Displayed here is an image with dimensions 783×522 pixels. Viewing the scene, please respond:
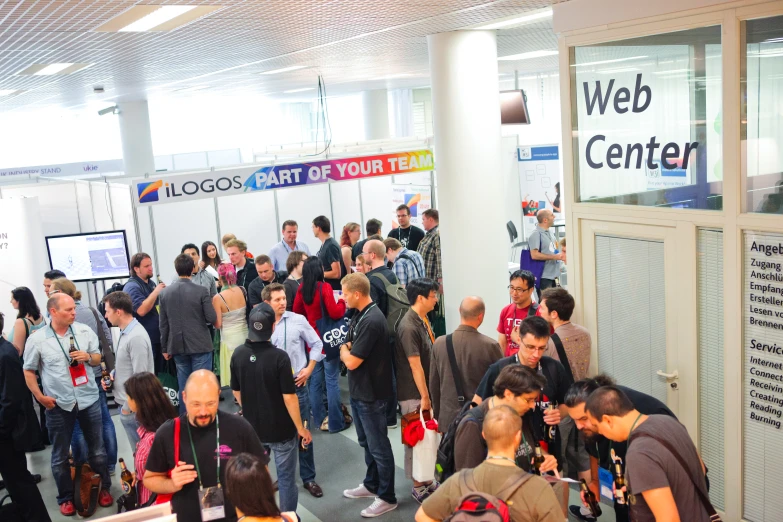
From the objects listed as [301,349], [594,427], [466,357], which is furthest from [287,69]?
[594,427]

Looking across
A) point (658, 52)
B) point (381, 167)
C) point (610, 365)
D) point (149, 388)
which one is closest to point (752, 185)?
point (658, 52)

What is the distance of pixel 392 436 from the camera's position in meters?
5.89

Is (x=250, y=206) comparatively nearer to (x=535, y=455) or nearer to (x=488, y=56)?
(x=488, y=56)

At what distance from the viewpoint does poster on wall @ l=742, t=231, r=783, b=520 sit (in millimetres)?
3592

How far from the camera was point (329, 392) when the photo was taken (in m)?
5.96

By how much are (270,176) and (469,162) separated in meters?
2.42

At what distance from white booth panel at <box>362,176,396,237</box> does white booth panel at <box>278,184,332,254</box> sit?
0.65 meters

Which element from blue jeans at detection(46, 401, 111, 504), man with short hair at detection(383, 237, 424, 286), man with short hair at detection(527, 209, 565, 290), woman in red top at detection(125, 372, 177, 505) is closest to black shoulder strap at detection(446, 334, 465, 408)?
woman in red top at detection(125, 372, 177, 505)

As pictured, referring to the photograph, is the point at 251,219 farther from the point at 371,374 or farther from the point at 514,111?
the point at 371,374

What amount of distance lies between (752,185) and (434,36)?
283cm

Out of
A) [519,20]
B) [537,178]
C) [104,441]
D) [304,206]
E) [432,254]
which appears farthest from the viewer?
[537,178]

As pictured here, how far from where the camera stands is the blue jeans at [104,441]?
5.20 meters

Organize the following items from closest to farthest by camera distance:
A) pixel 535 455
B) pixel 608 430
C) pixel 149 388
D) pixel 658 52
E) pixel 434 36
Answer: pixel 608 430, pixel 535 455, pixel 149 388, pixel 658 52, pixel 434 36

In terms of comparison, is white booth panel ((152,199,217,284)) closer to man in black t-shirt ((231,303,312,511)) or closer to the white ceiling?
the white ceiling
